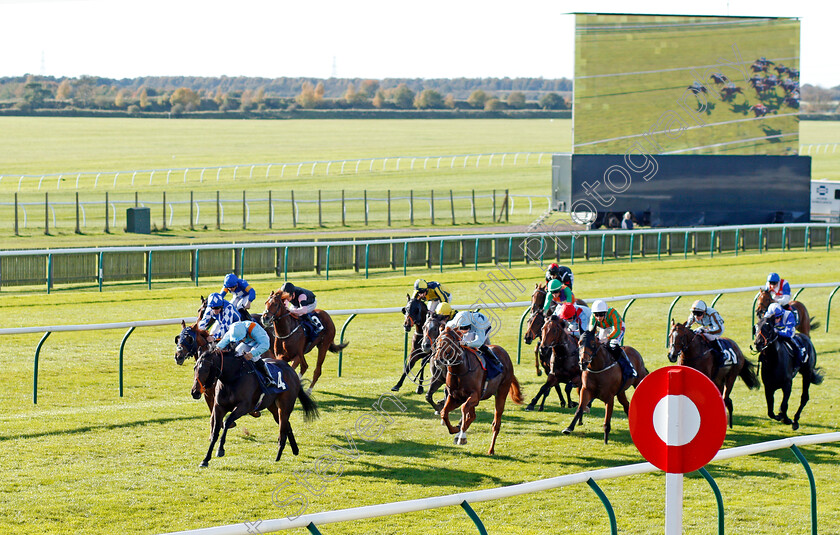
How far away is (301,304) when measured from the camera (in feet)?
38.4

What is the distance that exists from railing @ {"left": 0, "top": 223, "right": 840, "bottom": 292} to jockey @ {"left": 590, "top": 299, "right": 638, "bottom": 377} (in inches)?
450

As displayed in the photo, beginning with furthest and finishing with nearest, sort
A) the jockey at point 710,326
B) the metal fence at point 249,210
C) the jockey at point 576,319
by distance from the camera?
the metal fence at point 249,210 → the jockey at point 576,319 → the jockey at point 710,326

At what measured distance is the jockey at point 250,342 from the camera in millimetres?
8859

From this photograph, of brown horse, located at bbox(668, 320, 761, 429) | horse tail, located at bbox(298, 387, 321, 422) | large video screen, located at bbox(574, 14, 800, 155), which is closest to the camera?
horse tail, located at bbox(298, 387, 321, 422)

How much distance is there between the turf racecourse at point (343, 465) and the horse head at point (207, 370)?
0.72 metres

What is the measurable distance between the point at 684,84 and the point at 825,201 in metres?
8.08

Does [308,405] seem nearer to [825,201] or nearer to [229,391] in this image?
[229,391]

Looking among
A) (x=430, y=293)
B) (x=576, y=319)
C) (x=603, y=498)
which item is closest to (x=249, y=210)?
(x=430, y=293)

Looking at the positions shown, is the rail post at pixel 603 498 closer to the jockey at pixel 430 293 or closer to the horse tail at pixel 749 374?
the horse tail at pixel 749 374

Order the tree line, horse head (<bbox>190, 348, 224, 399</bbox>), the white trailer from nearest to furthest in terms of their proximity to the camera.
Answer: horse head (<bbox>190, 348, 224, 399</bbox>) < the white trailer < the tree line

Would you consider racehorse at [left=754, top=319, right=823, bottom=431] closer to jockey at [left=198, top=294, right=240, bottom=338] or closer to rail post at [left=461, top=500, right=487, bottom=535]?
jockey at [left=198, top=294, right=240, bottom=338]

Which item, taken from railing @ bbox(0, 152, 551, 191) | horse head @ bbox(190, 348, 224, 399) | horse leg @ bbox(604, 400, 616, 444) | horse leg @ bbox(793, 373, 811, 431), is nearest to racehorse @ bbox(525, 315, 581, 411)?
horse leg @ bbox(604, 400, 616, 444)

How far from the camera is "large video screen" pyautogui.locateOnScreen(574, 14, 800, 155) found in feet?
102

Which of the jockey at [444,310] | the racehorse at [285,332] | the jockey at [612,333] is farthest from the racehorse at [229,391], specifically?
the jockey at [612,333]
